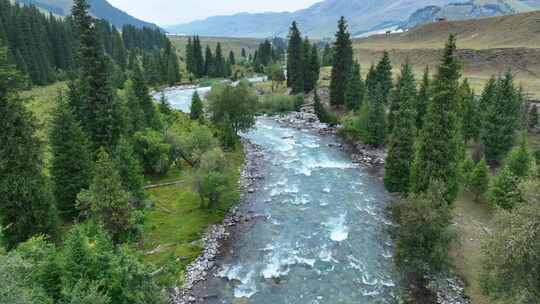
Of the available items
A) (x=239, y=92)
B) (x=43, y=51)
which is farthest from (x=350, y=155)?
(x=43, y=51)

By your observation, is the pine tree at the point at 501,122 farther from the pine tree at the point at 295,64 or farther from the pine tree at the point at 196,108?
the pine tree at the point at 295,64

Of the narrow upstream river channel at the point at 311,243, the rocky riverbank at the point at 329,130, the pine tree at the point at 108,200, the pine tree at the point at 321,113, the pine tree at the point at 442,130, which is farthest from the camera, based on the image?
the pine tree at the point at 321,113

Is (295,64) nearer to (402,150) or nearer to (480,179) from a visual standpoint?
(402,150)

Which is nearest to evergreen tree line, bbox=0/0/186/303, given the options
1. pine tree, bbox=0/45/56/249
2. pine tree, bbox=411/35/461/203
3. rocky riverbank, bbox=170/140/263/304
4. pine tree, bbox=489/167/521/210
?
pine tree, bbox=0/45/56/249

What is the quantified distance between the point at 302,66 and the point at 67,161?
6770cm

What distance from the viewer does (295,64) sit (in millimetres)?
95125

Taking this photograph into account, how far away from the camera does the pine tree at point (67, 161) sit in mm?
33156

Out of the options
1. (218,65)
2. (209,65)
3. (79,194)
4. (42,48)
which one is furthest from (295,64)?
(79,194)

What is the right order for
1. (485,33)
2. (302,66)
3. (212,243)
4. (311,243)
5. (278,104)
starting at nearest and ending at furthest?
(212,243)
(311,243)
(278,104)
(302,66)
(485,33)

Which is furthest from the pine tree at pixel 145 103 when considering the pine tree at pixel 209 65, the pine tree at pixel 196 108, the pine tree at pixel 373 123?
the pine tree at pixel 209 65

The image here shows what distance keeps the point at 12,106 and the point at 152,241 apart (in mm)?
16005

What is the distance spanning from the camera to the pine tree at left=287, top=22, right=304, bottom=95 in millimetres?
92875

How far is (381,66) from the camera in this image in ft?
247

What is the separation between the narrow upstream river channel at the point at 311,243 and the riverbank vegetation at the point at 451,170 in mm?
2971
